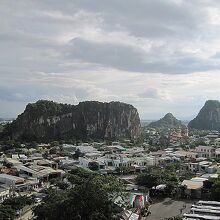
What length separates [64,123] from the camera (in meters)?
97.7

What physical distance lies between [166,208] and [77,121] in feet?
231

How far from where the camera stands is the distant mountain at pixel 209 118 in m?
142

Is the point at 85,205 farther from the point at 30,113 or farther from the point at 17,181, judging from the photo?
the point at 30,113

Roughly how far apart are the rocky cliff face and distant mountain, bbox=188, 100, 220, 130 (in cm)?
4273

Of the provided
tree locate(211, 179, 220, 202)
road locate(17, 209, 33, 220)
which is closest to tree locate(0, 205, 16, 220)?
road locate(17, 209, 33, 220)

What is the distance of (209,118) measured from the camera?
144 m

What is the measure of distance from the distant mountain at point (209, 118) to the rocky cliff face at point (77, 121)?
4273 centimetres

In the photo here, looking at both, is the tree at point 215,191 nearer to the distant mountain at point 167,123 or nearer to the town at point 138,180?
the town at point 138,180

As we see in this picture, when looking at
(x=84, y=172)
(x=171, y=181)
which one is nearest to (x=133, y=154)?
(x=84, y=172)

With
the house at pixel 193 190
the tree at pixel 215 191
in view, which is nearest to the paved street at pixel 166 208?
the house at pixel 193 190

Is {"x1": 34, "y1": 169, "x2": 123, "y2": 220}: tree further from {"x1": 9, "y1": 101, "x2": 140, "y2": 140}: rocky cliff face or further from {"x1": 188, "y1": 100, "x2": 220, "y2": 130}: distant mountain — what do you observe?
{"x1": 188, "y1": 100, "x2": 220, "y2": 130}: distant mountain

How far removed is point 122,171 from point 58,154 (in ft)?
50.0

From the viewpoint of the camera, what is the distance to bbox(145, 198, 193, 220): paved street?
28688 millimetres

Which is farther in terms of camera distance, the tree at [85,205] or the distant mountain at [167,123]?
the distant mountain at [167,123]
